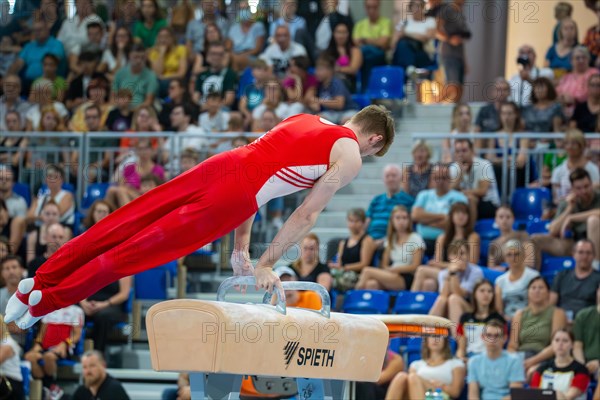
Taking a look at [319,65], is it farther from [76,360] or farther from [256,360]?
[256,360]

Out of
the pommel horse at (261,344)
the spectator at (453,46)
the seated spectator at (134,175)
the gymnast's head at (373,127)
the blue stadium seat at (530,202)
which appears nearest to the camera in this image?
the pommel horse at (261,344)

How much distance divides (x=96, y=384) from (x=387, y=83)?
509 centimetres

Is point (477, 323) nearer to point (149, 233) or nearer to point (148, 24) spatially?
point (149, 233)

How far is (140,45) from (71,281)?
26.3ft

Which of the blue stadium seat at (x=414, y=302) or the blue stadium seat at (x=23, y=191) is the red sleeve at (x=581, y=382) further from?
the blue stadium seat at (x=23, y=191)

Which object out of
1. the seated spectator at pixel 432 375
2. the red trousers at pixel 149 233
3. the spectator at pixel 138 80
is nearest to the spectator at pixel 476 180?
the seated spectator at pixel 432 375

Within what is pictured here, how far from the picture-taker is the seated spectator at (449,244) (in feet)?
30.6

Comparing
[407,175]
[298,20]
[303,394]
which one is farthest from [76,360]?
[298,20]

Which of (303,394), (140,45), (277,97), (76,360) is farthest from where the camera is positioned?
(140,45)

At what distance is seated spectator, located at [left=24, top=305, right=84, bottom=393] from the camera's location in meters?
9.09

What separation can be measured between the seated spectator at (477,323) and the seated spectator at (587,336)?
59 centimetres

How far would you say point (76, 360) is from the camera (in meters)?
9.40

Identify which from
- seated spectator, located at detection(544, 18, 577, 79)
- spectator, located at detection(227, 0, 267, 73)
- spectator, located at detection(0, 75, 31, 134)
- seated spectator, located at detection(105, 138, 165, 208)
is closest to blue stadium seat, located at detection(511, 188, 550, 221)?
seated spectator, located at detection(544, 18, 577, 79)

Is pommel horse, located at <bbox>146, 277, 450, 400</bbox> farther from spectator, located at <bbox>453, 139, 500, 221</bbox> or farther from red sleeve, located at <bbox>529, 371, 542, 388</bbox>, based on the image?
spectator, located at <bbox>453, 139, 500, 221</bbox>
